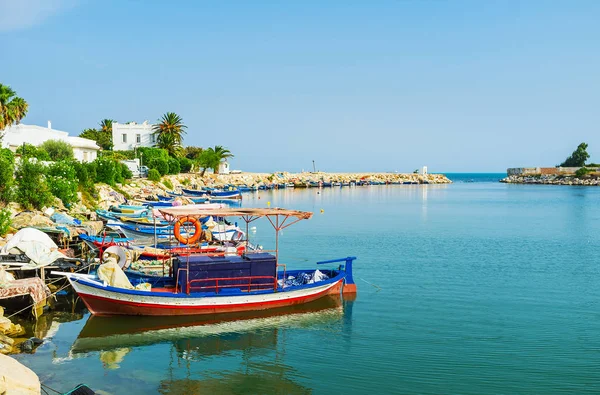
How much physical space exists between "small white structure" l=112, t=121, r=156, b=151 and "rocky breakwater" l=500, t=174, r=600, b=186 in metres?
113

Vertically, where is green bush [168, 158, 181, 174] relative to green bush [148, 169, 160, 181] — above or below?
above

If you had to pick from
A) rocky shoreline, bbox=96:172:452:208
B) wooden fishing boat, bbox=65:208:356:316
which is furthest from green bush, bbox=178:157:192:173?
wooden fishing boat, bbox=65:208:356:316

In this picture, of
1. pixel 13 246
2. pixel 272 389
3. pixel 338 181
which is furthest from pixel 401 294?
pixel 338 181

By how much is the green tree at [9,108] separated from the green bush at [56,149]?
10591 mm

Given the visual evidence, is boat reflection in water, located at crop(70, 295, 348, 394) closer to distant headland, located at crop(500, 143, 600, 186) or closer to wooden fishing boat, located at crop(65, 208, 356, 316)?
wooden fishing boat, located at crop(65, 208, 356, 316)

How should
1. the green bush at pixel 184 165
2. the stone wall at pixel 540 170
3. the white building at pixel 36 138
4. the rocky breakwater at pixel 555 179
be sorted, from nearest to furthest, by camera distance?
the white building at pixel 36 138
the green bush at pixel 184 165
the rocky breakwater at pixel 555 179
the stone wall at pixel 540 170

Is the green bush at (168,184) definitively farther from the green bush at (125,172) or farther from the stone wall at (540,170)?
the stone wall at (540,170)

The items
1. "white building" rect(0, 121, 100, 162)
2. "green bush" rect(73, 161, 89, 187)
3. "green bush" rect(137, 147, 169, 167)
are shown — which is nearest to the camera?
"green bush" rect(73, 161, 89, 187)

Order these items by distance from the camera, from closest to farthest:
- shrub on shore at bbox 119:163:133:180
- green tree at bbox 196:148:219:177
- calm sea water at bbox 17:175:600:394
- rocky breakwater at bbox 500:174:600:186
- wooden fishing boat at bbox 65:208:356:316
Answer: calm sea water at bbox 17:175:600:394 → wooden fishing boat at bbox 65:208:356:316 → shrub on shore at bbox 119:163:133:180 → green tree at bbox 196:148:219:177 → rocky breakwater at bbox 500:174:600:186

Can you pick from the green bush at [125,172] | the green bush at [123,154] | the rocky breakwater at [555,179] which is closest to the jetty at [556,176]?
the rocky breakwater at [555,179]

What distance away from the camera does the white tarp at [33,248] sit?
2018 centimetres

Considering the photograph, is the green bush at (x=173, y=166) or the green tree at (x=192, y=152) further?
the green tree at (x=192, y=152)

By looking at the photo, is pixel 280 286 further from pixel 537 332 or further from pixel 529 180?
pixel 529 180

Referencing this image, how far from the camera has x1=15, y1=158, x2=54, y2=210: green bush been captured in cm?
3247
